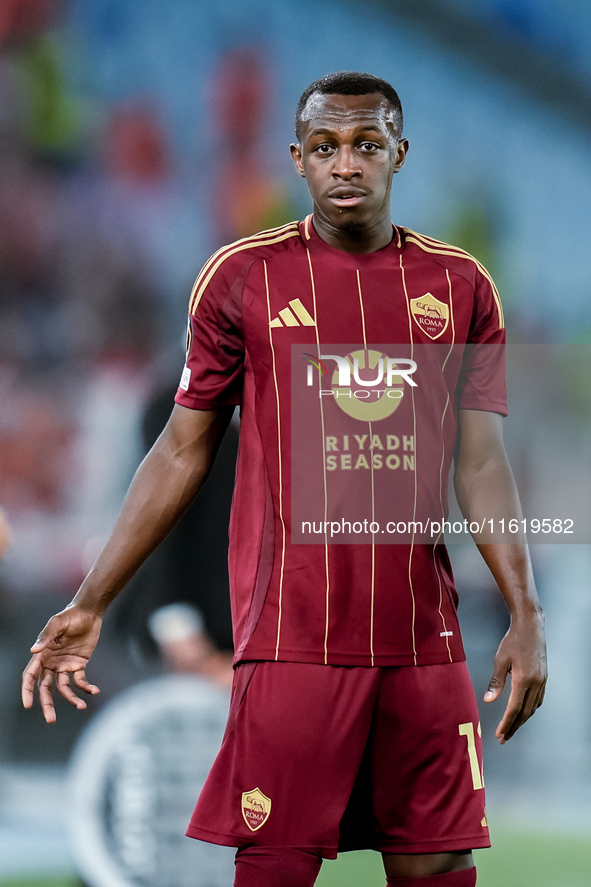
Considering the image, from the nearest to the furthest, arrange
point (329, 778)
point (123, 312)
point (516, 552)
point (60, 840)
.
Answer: point (329, 778), point (516, 552), point (60, 840), point (123, 312)

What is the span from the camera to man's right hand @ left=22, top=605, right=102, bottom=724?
1.45 metres

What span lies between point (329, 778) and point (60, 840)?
1382 mm

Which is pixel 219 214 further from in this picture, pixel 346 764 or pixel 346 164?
pixel 346 764

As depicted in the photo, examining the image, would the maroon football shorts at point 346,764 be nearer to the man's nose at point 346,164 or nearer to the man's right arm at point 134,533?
the man's right arm at point 134,533

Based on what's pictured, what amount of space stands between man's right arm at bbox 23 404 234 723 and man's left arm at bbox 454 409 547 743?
0.37 meters

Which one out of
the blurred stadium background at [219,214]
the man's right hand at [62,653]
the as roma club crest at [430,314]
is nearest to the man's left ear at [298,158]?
the as roma club crest at [430,314]

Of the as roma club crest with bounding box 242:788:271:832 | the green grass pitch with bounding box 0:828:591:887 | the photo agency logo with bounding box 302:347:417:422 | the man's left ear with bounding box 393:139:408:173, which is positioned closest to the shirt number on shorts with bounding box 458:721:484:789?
the as roma club crest with bounding box 242:788:271:832

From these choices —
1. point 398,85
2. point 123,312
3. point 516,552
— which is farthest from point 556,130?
point 516,552

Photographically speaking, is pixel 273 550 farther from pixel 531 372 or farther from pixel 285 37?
pixel 285 37

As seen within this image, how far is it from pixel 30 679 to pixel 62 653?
0.06 metres

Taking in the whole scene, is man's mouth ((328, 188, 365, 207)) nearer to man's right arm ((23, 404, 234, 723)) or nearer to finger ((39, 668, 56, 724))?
man's right arm ((23, 404, 234, 723))

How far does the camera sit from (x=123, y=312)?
268 cm

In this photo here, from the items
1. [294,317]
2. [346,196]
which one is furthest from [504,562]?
[346,196]

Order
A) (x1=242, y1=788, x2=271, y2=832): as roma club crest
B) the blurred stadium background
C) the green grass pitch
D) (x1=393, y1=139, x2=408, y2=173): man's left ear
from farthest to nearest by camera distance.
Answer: the blurred stadium background < the green grass pitch < (x1=393, y1=139, x2=408, y2=173): man's left ear < (x1=242, y1=788, x2=271, y2=832): as roma club crest
